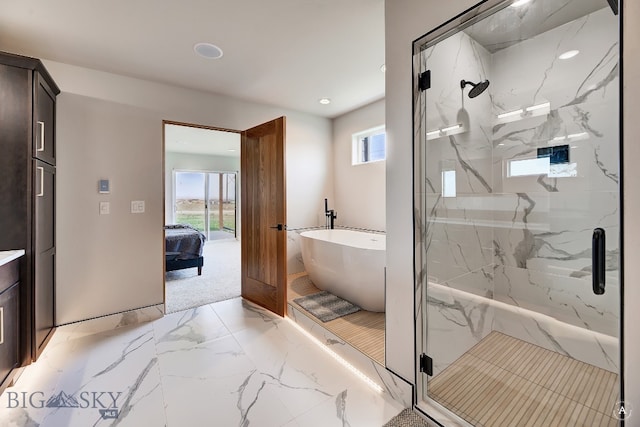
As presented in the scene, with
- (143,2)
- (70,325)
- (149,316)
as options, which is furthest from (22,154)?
(149,316)

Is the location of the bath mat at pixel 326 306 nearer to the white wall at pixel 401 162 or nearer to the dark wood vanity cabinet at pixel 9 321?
the white wall at pixel 401 162

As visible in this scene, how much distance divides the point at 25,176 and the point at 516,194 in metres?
3.71

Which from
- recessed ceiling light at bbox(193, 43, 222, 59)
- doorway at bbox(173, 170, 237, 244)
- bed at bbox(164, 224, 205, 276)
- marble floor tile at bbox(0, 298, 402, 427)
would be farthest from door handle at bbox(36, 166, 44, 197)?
doorway at bbox(173, 170, 237, 244)

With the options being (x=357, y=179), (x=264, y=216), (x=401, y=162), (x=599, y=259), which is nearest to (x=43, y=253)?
(x=264, y=216)

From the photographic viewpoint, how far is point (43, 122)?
7.18 ft

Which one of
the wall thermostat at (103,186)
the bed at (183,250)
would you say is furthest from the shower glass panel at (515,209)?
the bed at (183,250)

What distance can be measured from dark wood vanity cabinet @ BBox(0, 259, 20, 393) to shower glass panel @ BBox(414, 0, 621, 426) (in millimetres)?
2528

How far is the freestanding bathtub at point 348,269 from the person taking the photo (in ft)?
8.63

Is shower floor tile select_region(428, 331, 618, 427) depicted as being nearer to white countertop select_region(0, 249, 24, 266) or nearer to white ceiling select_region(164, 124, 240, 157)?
white countertop select_region(0, 249, 24, 266)

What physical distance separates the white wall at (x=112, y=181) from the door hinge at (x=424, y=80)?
2439 millimetres

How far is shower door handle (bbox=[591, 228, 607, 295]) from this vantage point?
1127 mm

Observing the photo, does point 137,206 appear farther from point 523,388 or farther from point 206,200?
Result: point 206,200

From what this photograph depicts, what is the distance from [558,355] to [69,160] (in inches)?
171

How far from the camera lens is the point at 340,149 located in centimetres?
423
